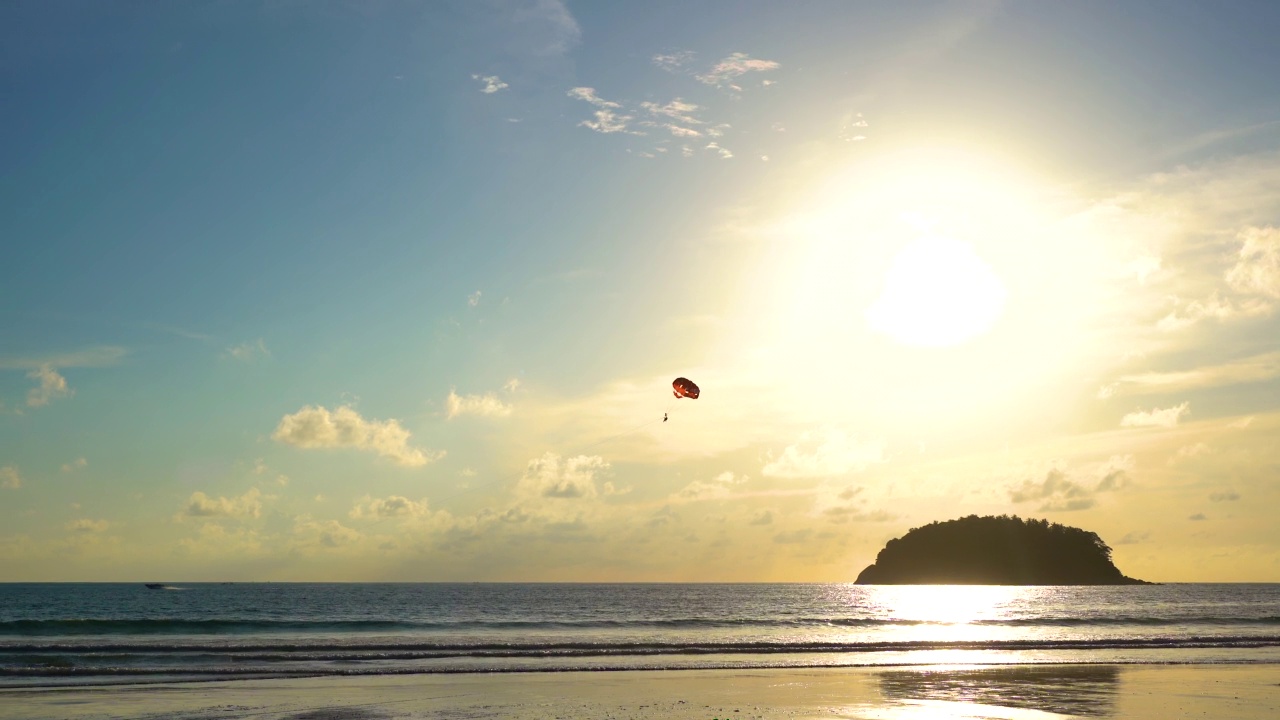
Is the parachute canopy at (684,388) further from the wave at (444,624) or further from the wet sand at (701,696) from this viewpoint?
the wave at (444,624)

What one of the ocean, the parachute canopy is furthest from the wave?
the parachute canopy

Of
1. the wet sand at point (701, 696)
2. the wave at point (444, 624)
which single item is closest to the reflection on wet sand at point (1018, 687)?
the wet sand at point (701, 696)

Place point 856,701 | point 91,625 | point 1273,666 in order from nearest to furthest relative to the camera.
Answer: point 856,701 → point 1273,666 → point 91,625

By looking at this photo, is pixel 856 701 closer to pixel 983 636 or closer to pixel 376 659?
pixel 376 659

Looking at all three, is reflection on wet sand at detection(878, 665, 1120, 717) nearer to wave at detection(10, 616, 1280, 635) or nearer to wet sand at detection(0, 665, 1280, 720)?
wet sand at detection(0, 665, 1280, 720)

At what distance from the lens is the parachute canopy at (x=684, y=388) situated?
1800 inches

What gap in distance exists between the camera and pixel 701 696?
1125 inches

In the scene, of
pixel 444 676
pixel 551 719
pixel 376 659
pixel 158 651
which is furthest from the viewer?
pixel 158 651

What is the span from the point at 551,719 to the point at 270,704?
31.7 feet

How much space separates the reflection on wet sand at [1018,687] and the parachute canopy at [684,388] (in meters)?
16.6

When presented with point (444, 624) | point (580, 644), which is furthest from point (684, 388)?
point (444, 624)

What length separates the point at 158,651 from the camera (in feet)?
148

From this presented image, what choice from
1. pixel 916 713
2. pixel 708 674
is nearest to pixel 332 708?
pixel 708 674

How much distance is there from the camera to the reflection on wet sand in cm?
2691
